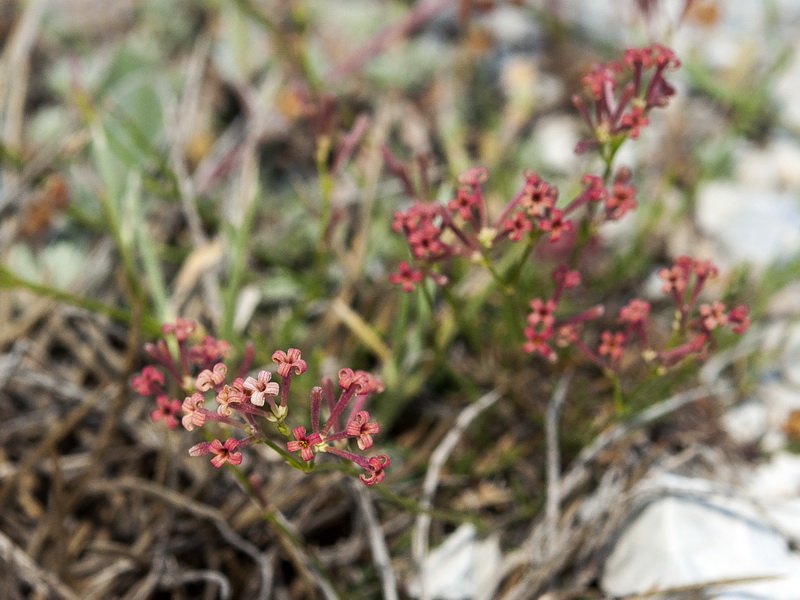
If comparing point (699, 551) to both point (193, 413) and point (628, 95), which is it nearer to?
point (628, 95)

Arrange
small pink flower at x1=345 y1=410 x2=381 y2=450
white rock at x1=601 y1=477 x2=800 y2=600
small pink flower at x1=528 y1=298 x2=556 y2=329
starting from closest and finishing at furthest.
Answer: small pink flower at x1=345 y1=410 x2=381 y2=450 < small pink flower at x1=528 y1=298 x2=556 y2=329 < white rock at x1=601 y1=477 x2=800 y2=600

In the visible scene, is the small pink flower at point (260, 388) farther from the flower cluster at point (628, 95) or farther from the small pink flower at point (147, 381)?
the flower cluster at point (628, 95)

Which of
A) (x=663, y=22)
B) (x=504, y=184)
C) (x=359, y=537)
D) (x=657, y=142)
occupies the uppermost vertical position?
(x=663, y=22)

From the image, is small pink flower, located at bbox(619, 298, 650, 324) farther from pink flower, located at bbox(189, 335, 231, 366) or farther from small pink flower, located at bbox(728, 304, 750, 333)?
pink flower, located at bbox(189, 335, 231, 366)

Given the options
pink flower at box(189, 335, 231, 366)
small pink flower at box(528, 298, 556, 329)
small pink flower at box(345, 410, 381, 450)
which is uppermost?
small pink flower at box(528, 298, 556, 329)

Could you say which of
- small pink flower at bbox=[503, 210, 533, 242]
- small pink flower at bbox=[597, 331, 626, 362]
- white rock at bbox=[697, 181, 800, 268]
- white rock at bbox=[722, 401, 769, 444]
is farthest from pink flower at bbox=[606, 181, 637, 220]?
white rock at bbox=[697, 181, 800, 268]

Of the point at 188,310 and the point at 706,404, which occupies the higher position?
the point at 188,310

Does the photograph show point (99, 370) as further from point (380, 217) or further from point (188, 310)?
point (380, 217)

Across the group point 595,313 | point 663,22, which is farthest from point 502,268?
point 663,22
